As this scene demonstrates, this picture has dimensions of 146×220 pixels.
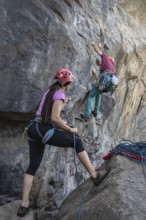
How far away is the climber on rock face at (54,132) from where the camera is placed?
5.40 m

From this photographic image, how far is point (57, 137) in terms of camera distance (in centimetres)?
539

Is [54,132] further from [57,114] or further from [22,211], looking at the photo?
[22,211]

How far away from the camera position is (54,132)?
5410 millimetres

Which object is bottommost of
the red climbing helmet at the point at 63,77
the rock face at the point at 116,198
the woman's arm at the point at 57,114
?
the rock face at the point at 116,198

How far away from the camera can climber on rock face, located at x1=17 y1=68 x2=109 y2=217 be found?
5398mm

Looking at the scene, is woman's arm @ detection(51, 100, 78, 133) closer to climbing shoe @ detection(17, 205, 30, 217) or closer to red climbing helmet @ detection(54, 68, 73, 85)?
red climbing helmet @ detection(54, 68, 73, 85)

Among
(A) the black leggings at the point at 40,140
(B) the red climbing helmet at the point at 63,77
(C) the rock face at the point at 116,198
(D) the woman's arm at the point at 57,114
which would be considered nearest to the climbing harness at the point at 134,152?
(C) the rock face at the point at 116,198

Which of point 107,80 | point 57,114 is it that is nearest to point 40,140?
point 57,114

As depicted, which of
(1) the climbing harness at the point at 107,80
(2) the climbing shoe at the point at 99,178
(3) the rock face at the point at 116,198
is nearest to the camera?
(3) the rock face at the point at 116,198

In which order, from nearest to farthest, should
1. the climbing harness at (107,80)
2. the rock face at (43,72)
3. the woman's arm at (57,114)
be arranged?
the woman's arm at (57,114) < the rock face at (43,72) < the climbing harness at (107,80)

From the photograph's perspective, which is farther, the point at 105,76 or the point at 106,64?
the point at 106,64

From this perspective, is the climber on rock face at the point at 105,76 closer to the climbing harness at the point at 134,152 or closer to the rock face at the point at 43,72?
the rock face at the point at 43,72

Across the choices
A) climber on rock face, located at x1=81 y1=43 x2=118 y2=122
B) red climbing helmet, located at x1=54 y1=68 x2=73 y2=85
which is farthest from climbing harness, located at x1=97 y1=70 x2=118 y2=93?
red climbing helmet, located at x1=54 y1=68 x2=73 y2=85

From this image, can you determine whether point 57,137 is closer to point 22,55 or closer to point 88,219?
point 88,219
